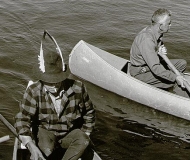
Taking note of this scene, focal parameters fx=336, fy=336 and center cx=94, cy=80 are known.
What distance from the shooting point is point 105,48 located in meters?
8.64

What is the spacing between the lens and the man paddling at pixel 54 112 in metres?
3.25

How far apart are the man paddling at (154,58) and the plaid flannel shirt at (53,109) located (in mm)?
2020

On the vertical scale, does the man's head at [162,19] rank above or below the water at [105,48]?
above

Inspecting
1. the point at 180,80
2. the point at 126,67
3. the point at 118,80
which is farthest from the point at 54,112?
the point at 126,67

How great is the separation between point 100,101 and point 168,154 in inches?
69.7

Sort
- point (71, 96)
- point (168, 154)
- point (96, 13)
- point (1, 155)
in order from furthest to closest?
point (96, 13) → point (168, 154) → point (1, 155) → point (71, 96)

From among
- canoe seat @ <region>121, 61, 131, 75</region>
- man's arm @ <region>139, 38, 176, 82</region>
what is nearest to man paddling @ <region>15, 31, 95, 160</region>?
man's arm @ <region>139, 38, 176, 82</region>

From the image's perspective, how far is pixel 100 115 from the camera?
5820 millimetres

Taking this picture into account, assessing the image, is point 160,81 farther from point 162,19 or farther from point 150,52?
point 162,19

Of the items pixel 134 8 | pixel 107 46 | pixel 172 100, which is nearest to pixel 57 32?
pixel 107 46

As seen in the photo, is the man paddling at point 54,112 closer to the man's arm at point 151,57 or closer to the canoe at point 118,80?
the man's arm at point 151,57

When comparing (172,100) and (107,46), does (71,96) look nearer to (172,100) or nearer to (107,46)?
(172,100)


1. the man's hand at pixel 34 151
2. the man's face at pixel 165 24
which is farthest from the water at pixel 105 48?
the man's face at pixel 165 24

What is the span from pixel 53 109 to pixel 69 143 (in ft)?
1.59
